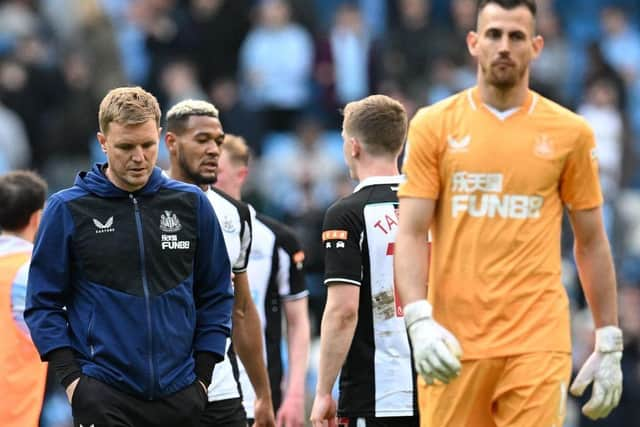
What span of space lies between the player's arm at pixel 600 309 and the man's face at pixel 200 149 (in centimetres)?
241

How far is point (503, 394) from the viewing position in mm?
6332

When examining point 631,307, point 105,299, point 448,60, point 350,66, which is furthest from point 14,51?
point 105,299

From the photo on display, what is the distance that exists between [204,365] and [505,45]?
2.14 meters

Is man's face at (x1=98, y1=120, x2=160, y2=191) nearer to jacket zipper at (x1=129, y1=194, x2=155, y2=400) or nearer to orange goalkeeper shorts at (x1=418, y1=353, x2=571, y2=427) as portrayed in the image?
jacket zipper at (x1=129, y1=194, x2=155, y2=400)

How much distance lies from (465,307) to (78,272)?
1871mm

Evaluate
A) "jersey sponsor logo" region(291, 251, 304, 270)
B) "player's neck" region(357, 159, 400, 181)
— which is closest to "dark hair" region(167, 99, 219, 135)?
"player's neck" region(357, 159, 400, 181)

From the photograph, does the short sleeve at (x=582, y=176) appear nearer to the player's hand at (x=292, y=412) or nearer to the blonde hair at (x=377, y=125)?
the blonde hair at (x=377, y=125)

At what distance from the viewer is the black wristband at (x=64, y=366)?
6.69 metres

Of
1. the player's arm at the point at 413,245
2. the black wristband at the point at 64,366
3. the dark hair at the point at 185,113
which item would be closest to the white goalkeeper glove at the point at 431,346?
the player's arm at the point at 413,245

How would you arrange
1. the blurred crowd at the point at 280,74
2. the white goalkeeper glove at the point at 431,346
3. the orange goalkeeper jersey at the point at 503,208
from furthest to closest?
the blurred crowd at the point at 280,74 < the orange goalkeeper jersey at the point at 503,208 < the white goalkeeper glove at the point at 431,346

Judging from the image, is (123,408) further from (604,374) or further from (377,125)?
(604,374)

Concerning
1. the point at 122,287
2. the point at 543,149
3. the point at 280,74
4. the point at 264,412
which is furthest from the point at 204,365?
the point at 280,74

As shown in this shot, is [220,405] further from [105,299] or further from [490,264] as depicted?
[490,264]

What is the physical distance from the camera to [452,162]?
641cm
